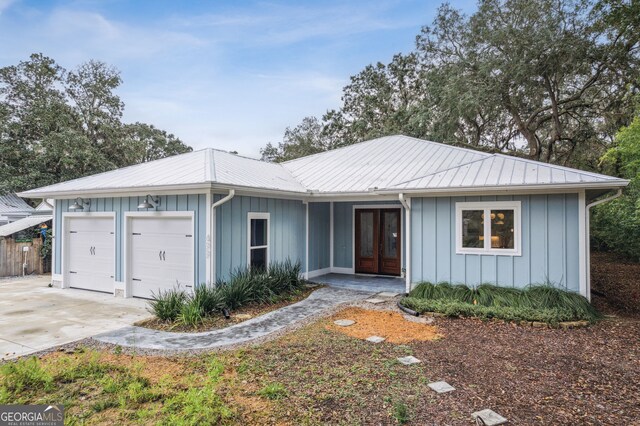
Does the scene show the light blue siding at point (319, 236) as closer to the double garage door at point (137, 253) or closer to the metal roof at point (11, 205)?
the double garage door at point (137, 253)

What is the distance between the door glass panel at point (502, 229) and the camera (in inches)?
283

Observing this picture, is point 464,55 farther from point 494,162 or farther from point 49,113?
point 49,113

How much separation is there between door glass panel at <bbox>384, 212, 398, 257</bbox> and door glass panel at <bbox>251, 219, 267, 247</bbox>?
149 inches

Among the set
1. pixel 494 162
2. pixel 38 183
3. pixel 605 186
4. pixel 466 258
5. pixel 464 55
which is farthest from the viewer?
pixel 38 183

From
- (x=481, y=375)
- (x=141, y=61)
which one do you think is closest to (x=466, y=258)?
(x=481, y=375)

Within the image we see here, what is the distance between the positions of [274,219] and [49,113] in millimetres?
15810

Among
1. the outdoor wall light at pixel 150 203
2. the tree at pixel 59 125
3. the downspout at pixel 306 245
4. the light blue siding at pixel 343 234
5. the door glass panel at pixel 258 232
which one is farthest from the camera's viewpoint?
the tree at pixel 59 125

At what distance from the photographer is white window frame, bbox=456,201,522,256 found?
7.08 m

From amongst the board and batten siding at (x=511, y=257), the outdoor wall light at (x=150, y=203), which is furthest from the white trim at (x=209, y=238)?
the board and batten siding at (x=511, y=257)

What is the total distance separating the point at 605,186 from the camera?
20.5ft

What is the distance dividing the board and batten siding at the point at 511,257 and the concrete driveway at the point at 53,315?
5.77 meters

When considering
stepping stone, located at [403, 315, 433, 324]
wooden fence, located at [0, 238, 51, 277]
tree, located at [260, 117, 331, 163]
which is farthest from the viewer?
tree, located at [260, 117, 331, 163]

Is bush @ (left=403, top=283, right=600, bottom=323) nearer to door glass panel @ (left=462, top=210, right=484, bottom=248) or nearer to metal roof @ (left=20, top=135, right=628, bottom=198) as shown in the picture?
door glass panel @ (left=462, top=210, right=484, bottom=248)

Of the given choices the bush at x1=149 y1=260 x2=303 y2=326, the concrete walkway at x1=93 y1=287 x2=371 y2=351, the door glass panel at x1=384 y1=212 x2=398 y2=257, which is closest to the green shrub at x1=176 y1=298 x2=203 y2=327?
the bush at x1=149 y1=260 x2=303 y2=326
